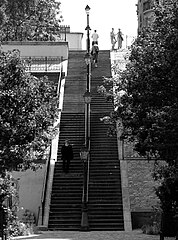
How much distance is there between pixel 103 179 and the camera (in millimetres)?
25688

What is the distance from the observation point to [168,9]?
17.4m

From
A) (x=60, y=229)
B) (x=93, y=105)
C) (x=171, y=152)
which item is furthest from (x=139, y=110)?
(x=93, y=105)

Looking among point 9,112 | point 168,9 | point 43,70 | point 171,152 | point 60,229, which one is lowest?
point 60,229

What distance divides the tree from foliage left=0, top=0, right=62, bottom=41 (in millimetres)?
27022

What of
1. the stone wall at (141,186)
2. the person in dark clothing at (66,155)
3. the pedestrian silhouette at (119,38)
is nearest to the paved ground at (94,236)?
the stone wall at (141,186)

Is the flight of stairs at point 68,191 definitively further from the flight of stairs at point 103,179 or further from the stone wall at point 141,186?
the stone wall at point 141,186

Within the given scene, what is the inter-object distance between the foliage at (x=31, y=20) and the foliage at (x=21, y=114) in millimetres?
26782

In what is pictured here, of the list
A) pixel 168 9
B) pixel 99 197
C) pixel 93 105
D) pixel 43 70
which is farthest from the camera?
pixel 43 70

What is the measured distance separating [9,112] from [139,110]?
3781 millimetres

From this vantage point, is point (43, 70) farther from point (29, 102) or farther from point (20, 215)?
point (29, 102)

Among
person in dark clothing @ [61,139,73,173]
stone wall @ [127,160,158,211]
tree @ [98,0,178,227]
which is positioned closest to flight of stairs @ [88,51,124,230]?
stone wall @ [127,160,158,211]

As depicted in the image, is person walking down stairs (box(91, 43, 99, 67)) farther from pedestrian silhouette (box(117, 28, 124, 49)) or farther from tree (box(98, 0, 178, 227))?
tree (box(98, 0, 178, 227))

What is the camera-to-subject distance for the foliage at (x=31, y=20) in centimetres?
4544

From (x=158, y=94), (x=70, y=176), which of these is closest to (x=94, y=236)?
(x=158, y=94)
